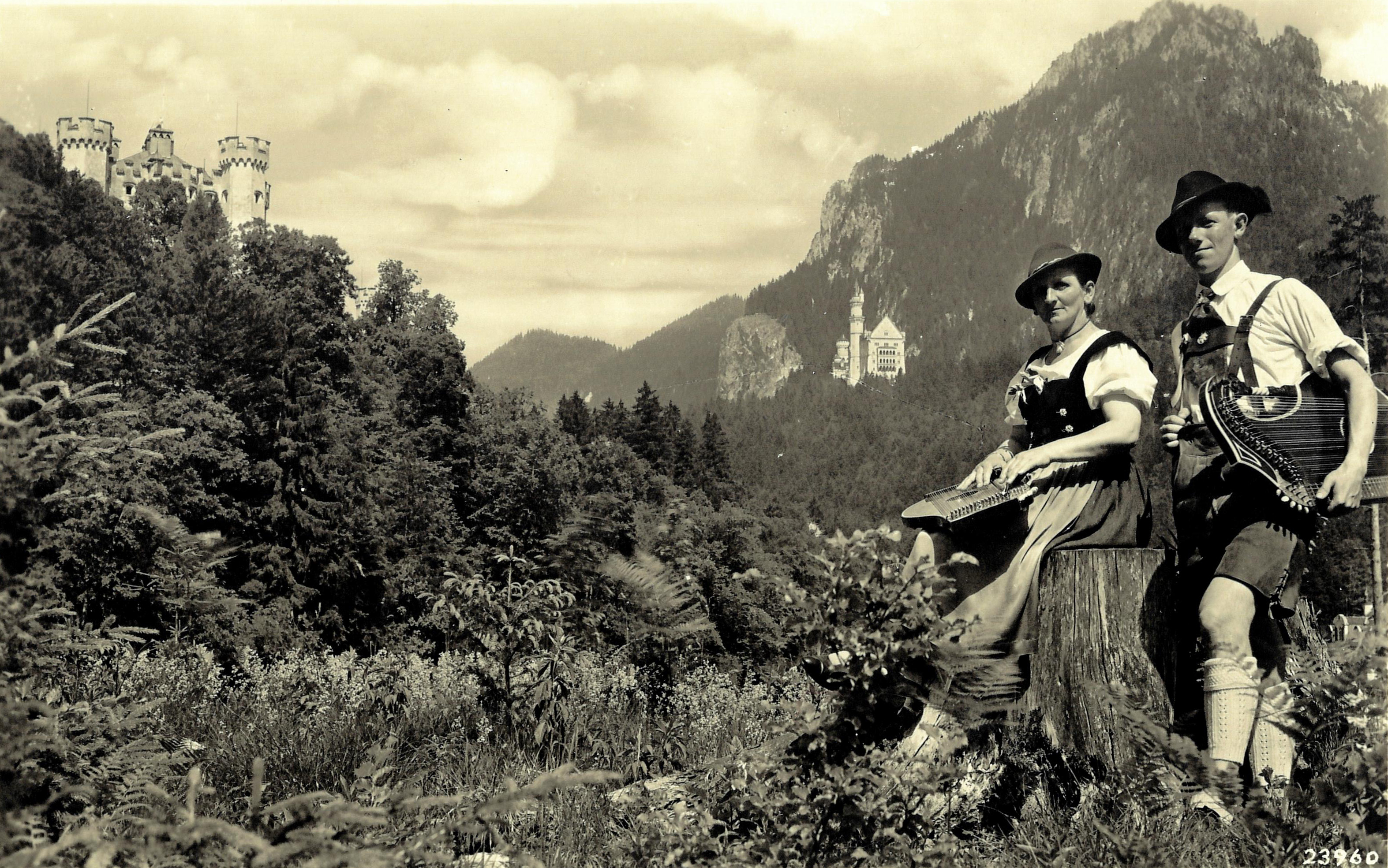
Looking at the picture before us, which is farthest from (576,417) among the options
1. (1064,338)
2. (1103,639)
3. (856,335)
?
(856,335)

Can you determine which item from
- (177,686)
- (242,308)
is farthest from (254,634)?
(177,686)

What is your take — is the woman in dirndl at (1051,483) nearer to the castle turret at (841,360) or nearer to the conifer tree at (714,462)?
the conifer tree at (714,462)

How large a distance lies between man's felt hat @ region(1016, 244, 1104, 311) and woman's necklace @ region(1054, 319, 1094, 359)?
0.19m

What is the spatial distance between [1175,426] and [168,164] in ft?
293

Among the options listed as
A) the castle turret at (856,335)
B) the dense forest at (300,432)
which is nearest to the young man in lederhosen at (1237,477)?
the dense forest at (300,432)

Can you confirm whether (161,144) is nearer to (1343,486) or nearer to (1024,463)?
(1024,463)

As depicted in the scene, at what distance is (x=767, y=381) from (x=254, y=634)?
150126 millimetres

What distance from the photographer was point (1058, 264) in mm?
4801

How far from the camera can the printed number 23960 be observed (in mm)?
3051

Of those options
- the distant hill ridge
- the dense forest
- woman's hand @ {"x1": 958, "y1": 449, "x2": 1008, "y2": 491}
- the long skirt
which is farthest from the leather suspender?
the distant hill ridge

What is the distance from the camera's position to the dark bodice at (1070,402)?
15.3ft

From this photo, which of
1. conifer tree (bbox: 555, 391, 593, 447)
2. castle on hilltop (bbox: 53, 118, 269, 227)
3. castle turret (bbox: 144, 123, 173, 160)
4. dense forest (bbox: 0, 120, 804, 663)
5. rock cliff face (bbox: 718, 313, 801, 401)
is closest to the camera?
dense forest (bbox: 0, 120, 804, 663)

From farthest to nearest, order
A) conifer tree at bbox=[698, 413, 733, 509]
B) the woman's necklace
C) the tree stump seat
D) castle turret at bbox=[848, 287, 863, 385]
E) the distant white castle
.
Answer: castle turret at bbox=[848, 287, 863, 385]
the distant white castle
conifer tree at bbox=[698, 413, 733, 509]
the woman's necklace
the tree stump seat

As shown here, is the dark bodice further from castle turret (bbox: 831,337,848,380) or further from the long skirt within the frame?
castle turret (bbox: 831,337,848,380)
